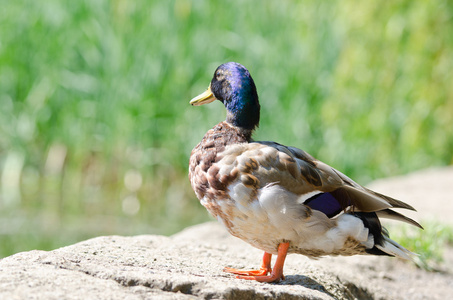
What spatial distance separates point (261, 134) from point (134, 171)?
1.41m

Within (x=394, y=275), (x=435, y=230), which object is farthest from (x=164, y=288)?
(x=435, y=230)

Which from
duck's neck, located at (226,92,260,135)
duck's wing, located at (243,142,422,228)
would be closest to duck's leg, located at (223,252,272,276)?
duck's wing, located at (243,142,422,228)

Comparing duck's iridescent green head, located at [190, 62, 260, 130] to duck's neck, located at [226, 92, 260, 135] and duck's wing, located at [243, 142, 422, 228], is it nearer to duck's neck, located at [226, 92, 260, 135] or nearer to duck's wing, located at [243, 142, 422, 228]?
duck's neck, located at [226, 92, 260, 135]

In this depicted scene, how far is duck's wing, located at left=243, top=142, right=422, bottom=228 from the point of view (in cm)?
299

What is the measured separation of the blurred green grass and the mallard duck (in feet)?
12.5

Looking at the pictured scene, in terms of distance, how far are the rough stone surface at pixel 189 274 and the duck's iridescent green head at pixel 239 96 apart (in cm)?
72

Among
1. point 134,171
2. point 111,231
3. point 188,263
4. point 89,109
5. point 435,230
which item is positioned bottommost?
point 188,263

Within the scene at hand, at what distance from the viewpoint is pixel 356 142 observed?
7605mm

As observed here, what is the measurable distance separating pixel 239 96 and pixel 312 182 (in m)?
0.59

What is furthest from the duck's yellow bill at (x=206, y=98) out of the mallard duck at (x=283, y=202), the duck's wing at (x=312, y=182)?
the duck's wing at (x=312, y=182)

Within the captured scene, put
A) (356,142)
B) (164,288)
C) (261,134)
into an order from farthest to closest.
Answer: (356,142)
(261,134)
(164,288)

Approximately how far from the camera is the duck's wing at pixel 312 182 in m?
2.99

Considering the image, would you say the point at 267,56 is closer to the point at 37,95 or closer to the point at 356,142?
the point at 356,142

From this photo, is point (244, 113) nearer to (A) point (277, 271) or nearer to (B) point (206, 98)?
(B) point (206, 98)
